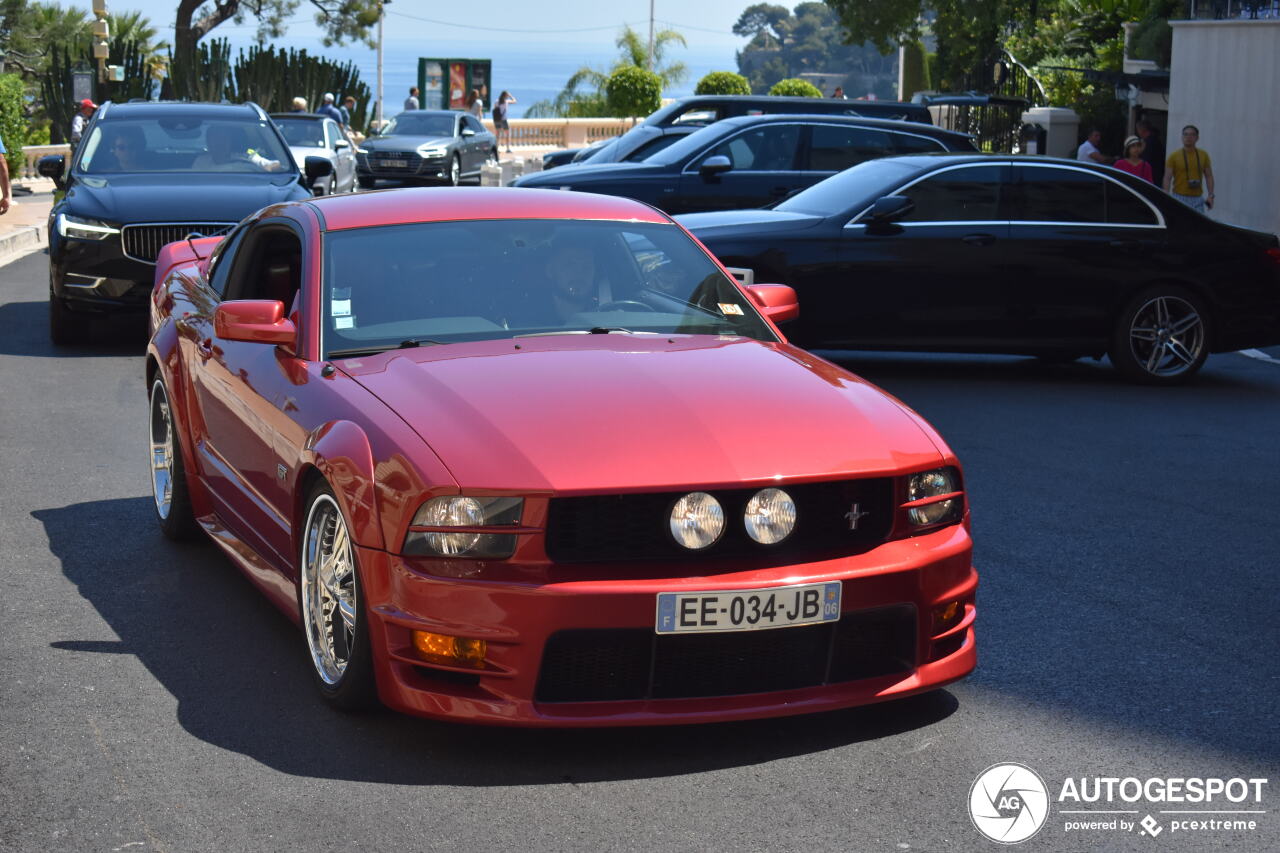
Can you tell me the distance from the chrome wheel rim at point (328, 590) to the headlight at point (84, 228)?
8484mm

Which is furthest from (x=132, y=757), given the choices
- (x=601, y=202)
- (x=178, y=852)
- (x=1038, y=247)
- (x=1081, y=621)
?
(x=1038, y=247)

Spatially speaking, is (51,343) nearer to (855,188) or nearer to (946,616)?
(855,188)

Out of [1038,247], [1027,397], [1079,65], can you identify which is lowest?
[1027,397]

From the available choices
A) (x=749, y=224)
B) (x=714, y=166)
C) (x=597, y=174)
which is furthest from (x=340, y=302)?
(x=597, y=174)

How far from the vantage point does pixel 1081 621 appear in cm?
624

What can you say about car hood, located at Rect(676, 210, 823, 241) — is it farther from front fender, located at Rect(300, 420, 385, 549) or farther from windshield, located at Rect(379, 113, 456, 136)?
windshield, located at Rect(379, 113, 456, 136)

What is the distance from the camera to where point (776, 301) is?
6.64 m

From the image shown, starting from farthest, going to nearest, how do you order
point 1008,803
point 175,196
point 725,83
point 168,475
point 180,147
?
1. point 725,83
2. point 180,147
3. point 175,196
4. point 168,475
5. point 1008,803

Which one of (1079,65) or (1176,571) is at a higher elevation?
(1079,65)

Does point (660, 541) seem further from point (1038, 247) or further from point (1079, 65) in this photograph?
point (1079, 65)

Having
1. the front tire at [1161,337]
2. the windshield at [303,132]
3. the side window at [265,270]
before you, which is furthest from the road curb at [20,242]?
the side window at [265,270]

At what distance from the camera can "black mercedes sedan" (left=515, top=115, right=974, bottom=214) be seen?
16906 millimetres

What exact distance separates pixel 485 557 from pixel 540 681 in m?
0.35

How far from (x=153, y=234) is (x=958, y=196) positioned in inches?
230
